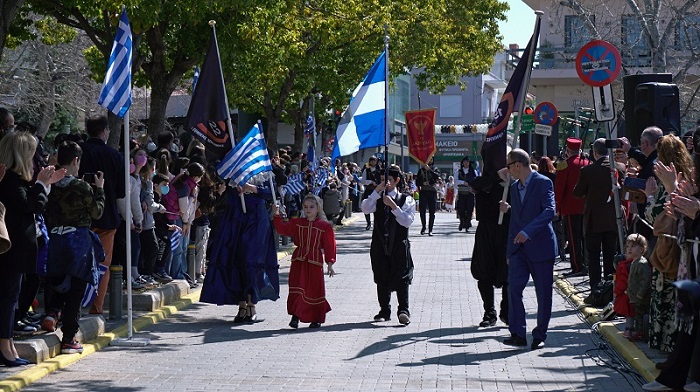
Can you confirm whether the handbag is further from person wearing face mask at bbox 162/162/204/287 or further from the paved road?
person wearing face mask at bbox 162/162/204/287

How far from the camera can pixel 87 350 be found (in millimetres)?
11656

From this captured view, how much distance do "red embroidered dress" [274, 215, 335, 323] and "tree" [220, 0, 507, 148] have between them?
348 inches

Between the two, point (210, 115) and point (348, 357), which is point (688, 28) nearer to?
point (210, 115)

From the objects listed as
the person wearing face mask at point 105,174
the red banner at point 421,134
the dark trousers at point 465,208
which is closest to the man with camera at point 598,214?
the person wearing face mask at point 105,174

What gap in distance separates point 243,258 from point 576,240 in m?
7.26

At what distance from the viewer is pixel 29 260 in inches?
404

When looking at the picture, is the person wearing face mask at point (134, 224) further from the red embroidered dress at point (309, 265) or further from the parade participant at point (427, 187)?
the parade participant at point (427, 187)

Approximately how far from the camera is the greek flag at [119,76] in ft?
40.3

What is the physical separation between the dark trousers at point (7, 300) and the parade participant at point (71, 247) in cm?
83

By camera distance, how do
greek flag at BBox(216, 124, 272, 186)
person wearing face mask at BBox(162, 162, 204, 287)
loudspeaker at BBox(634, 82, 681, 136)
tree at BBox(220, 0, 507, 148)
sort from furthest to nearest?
→ tree at BBox(220, 0, 507, 148)
person wearing face mask at BBox(162, 162, 204, 287)
loudspeaker at BBox(634, 82, 681, 136)
greek flag at BBox(216, 124, 272, 186)

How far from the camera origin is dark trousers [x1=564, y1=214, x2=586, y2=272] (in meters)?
19.6

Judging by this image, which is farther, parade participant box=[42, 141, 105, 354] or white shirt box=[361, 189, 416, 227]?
white shirt box=[361, 189, 416, 227]

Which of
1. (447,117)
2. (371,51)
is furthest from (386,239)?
(447,117)

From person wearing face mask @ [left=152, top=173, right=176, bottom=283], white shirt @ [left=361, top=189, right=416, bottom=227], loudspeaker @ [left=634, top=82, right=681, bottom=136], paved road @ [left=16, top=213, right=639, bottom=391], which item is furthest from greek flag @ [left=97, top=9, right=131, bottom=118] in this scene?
loudspeaker @ [left=634, top=82, right=681, bottom=136]
